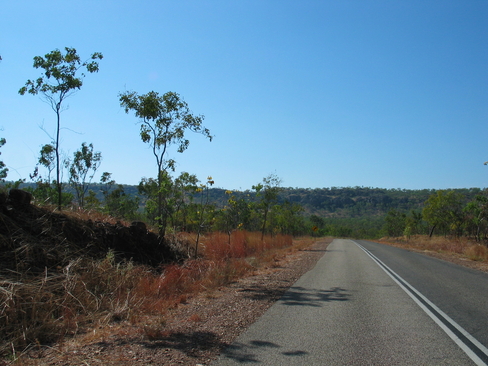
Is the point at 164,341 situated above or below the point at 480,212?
below

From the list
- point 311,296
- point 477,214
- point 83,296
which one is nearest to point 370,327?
point 311,296

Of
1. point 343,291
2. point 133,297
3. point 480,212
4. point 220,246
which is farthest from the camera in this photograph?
point 480,212

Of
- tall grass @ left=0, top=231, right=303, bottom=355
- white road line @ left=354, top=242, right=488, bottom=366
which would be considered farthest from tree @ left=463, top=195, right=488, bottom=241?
tall grass @ left=0, top=231, right=303, bottom=355

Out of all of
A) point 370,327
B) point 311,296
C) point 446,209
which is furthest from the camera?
point 446,209

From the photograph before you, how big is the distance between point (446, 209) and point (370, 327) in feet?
135

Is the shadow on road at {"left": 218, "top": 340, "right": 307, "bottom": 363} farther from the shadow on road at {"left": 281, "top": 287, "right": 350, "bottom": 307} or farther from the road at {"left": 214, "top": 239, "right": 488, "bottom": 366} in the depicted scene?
the shadow on road at {"left": 281, "top": 287, "right": 350, "bottom": 307}

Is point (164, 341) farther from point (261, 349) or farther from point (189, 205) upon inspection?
point (189, 205)

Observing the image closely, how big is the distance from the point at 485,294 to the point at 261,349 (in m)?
7.24

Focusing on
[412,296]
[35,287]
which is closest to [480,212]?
[412,296]

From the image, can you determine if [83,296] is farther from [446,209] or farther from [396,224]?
[396,224]

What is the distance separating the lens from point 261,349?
5.16m

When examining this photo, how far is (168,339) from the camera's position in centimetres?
564

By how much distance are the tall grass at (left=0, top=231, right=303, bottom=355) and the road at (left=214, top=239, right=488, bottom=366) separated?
8.33 feet

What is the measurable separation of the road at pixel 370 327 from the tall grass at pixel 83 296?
254 cm
